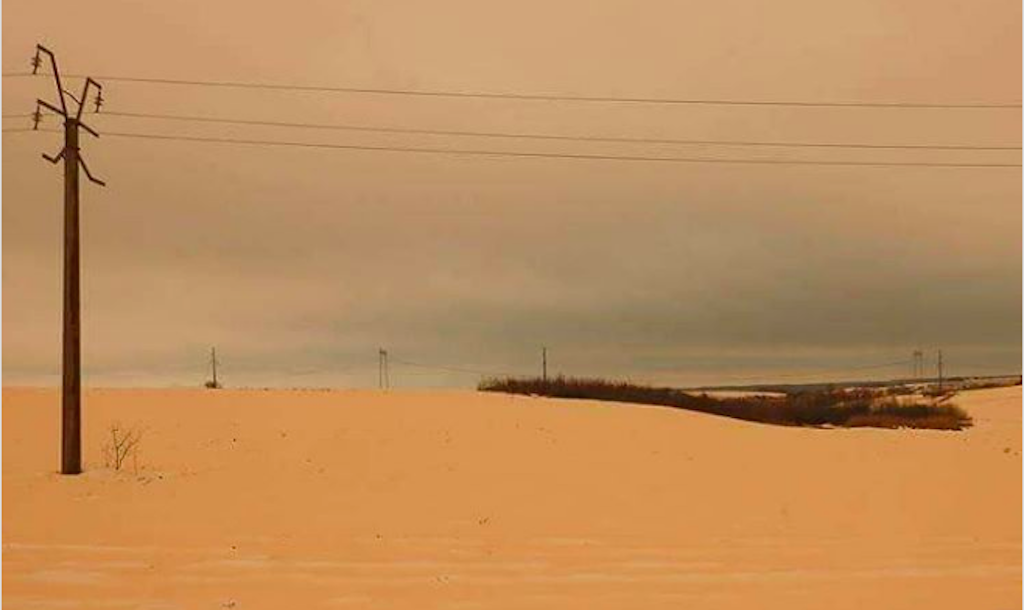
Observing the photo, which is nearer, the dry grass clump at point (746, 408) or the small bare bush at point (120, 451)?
the small bare bush at point (120, 451)

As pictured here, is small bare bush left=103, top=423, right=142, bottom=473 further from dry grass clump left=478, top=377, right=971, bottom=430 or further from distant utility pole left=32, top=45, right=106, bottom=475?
dry grass clump left=478, top=377, right=971, bottom=430

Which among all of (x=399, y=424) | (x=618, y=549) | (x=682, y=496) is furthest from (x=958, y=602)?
(x=399, y=424)

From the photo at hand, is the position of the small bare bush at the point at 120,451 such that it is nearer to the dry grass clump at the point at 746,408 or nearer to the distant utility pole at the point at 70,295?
the distant utility pole at the point at 70,295

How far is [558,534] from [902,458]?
991 centimetres

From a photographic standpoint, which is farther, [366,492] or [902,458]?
[902,458]

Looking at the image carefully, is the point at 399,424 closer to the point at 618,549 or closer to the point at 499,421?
the point at 499,421

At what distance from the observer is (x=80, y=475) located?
1326 cm

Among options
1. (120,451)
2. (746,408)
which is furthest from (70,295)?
(746,408)

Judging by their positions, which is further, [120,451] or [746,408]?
[746,408]

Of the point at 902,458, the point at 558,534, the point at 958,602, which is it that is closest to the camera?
the point at 958,602

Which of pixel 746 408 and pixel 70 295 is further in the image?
pixel 746 408

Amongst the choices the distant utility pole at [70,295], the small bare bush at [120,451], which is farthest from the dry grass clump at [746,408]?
the distant utility pole at [70,295]

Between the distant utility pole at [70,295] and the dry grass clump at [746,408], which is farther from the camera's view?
the dry grass clump at [746,408]

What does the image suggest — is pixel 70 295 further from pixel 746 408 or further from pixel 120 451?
pixel 746 408
